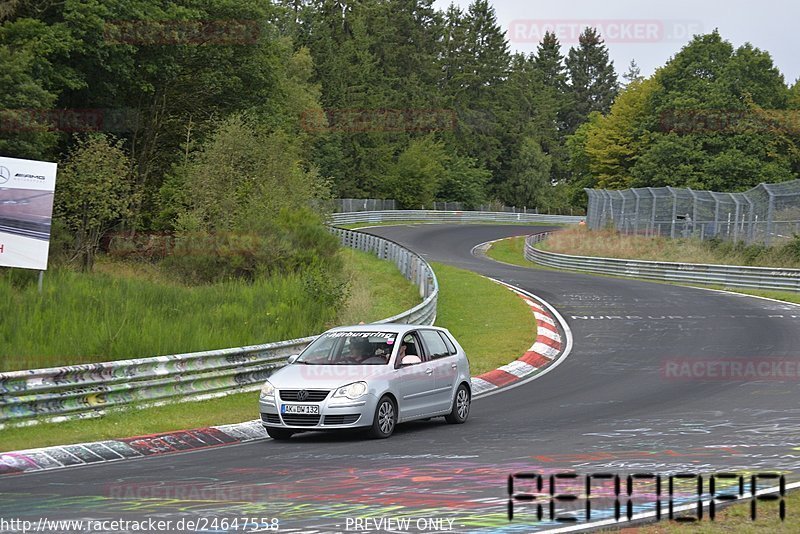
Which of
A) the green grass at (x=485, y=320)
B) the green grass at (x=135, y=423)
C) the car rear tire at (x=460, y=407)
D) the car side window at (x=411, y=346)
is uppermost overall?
the car side window at (x=411, y=346)

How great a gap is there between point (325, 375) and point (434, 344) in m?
2.23

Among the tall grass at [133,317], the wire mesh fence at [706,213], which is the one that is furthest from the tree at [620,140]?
the tall grass at [133,317]

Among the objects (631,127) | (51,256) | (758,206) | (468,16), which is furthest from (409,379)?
(468,16)

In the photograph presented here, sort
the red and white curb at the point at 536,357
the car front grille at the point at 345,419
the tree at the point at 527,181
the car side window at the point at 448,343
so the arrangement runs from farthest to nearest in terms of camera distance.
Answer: the tree at the point at 527,181 < the red and white curb at the point at 536,357 < the car side window at the point at 448,343 < the car front grille at the point at 345,419

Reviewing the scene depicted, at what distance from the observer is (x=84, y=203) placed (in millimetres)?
38312

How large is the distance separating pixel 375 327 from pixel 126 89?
34278 mm

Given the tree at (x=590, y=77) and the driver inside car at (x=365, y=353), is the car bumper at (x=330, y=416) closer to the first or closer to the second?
the driver inside car at (x=365, y=353)

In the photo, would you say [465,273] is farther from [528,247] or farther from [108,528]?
[108,528]

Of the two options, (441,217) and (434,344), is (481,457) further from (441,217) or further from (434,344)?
(441,217)

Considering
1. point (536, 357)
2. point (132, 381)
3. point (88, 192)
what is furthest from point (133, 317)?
point (88, 192)

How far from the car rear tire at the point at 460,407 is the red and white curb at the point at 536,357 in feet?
11.2

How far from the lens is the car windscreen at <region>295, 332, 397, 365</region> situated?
1506 cm

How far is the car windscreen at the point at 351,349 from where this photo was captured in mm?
15062

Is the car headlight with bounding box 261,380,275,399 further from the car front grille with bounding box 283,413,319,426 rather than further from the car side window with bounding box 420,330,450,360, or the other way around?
the car side window with bounding box 420,330,450,360
